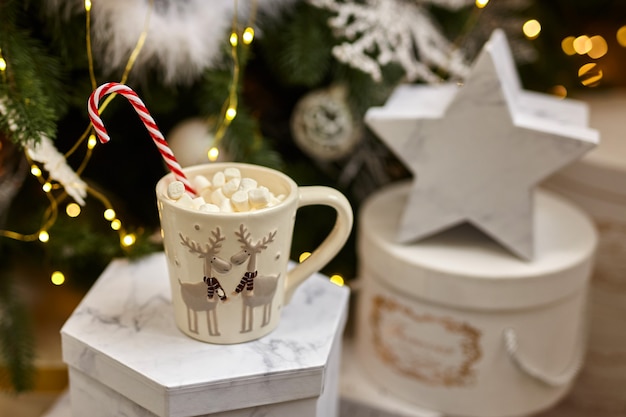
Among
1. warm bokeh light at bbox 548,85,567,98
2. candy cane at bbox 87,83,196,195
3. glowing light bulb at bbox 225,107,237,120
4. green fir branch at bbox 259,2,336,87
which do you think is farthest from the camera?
warm bokeh light at bbox 548,85,567,98

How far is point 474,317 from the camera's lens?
0.90m

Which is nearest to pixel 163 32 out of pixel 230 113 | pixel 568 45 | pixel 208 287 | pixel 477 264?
pixel 230 113

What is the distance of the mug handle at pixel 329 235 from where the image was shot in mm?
679

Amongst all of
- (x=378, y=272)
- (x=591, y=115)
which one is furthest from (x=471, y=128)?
(x=591, y=115)

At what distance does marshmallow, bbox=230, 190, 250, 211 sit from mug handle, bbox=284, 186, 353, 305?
6 centimetres

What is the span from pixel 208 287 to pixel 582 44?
1006 millimetres

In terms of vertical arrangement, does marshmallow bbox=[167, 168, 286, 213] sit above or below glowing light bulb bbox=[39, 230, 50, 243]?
above

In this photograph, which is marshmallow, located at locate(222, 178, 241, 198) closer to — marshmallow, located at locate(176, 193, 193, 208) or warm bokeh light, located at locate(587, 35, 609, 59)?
marshmallow, located at locate(176, 193, 193, 208)

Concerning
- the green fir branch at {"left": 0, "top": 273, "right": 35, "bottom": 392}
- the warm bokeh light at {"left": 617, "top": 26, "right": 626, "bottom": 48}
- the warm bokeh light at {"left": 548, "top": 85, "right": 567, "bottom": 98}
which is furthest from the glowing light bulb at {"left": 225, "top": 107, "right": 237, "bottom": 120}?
the warm bokeh light at {"left": 617, "top": 26, "right": 626, "bottom": 48}

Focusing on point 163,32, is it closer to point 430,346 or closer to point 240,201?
point 240,201

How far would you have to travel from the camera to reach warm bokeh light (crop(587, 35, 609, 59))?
138 centimetres

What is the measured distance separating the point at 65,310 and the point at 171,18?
519 millimetres

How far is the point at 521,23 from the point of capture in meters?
1.17

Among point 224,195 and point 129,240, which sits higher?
point 224,195
